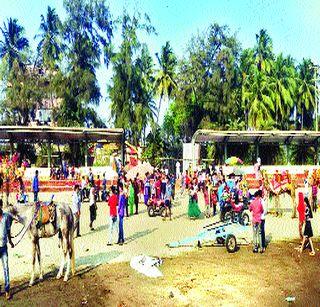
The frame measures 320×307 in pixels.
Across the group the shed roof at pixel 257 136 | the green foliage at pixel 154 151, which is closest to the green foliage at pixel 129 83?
the green foliage at pixel 154 151

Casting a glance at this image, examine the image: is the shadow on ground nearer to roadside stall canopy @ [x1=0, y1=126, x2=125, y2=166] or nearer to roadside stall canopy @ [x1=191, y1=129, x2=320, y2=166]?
roadside stall canopy @ [x1=0, y1=126, x2=125, y2=166]

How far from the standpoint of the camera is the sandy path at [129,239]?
12227 millimetres

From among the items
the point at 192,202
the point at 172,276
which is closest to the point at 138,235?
the point at 192,202

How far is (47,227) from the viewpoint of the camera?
10.6 m

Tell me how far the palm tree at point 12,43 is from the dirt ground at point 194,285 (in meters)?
44.9

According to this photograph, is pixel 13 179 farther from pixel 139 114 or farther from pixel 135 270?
pixel 139 114

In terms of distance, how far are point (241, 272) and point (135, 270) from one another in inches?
103

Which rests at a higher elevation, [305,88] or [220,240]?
[305,88]

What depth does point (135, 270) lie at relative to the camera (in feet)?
36.6

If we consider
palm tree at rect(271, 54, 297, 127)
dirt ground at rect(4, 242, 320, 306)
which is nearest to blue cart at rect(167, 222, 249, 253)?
dirt ground at rect(4, 242, 320, 306)

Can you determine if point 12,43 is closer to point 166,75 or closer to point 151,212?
point 166,75

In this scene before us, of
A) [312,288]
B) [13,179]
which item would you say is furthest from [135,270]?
[13,179]

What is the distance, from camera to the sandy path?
1223 cm

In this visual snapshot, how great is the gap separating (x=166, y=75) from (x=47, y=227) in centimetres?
4862
